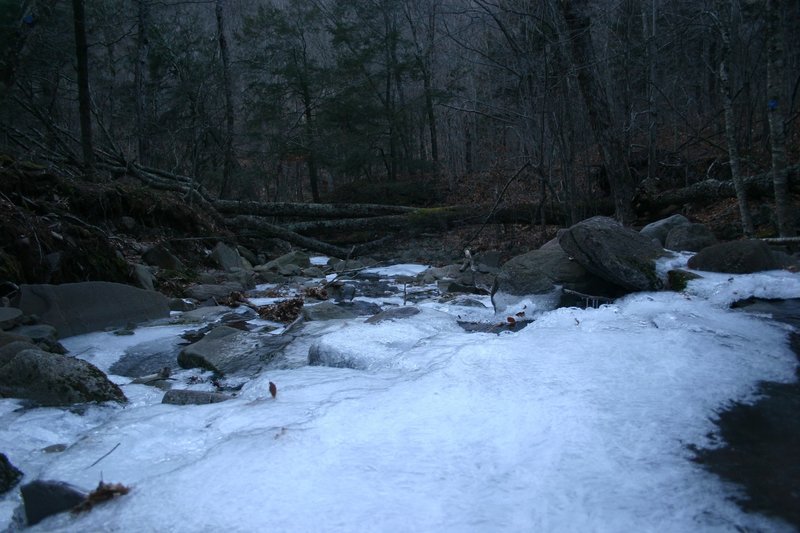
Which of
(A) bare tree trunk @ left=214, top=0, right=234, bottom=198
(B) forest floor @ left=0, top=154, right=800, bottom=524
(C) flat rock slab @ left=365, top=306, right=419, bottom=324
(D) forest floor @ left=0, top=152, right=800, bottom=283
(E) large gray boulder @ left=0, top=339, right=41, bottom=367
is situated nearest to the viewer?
(B) forest floor @ left=0, top=154, right=800, bottom=524

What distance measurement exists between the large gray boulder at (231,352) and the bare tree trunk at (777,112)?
6.25 meters

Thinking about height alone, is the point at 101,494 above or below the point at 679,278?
below

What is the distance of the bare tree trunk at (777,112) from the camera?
6.60m

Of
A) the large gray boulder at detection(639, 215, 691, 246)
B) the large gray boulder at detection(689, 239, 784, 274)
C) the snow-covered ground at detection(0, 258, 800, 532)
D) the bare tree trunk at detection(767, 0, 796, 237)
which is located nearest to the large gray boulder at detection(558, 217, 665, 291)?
the large gray boulder at detection(689, 239, 784, 274)

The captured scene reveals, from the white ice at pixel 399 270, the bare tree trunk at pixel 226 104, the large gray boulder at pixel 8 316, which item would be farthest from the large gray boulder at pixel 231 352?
the bare tree trunk at pixel 226 104

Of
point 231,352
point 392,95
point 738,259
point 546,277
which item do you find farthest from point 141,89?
point 738,259

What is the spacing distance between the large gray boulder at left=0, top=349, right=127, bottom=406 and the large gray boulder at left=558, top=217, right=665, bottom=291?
4.63 meters

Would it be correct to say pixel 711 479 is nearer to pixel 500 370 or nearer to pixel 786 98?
pixel 500 370

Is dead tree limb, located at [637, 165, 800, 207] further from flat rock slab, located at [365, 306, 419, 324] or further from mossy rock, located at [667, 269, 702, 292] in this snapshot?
flat rock slab, located at [365, 306, 419, 324]

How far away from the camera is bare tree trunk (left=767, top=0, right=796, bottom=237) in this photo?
21.6 ft

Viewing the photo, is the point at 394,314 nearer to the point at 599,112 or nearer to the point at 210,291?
the point at 210,291

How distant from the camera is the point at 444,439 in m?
2.83

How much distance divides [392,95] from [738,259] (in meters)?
15.9

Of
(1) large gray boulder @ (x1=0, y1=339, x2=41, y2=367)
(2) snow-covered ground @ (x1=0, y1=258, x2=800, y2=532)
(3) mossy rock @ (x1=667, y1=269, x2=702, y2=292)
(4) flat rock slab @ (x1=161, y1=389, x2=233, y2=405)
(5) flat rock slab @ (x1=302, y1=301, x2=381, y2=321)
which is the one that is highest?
(1) large gray boulder @ (x1=0, y1=339, x2=41, y2=367)
